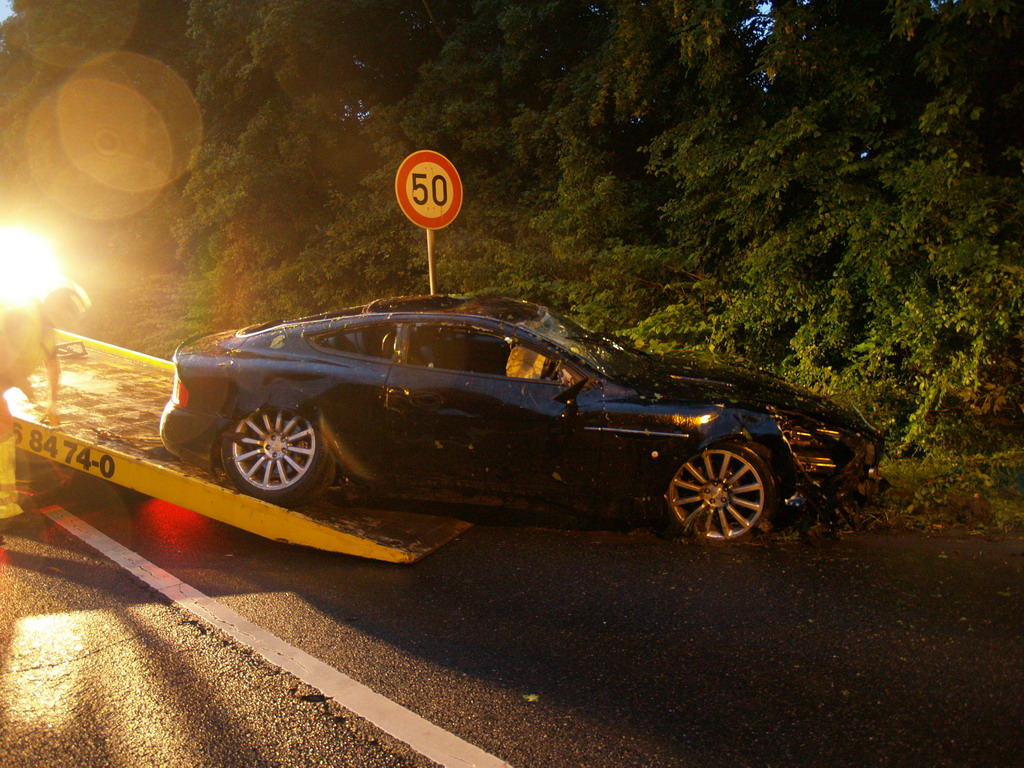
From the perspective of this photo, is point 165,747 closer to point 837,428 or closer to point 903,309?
point 837,428

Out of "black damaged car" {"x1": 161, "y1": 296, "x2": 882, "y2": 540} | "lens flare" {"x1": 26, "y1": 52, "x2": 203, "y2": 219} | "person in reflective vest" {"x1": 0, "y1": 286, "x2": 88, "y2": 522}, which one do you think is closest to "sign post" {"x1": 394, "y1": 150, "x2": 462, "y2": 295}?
"black damaged car" {"x1": 161, "y1": 296, "x2": 882, "y2": 540}

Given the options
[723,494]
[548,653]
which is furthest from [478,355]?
[548,653]

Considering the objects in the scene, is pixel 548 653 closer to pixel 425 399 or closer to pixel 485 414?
pixel 485 414

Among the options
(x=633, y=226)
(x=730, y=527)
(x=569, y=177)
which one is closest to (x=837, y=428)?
(x=730, y=527)

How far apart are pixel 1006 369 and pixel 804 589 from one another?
4.17 metres

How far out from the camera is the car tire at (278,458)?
5574 millimetres

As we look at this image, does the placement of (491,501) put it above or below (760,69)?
→ below

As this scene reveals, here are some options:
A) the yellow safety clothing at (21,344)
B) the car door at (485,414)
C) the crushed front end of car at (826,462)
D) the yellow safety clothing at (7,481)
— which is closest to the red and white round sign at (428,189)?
the car door at (485,414)

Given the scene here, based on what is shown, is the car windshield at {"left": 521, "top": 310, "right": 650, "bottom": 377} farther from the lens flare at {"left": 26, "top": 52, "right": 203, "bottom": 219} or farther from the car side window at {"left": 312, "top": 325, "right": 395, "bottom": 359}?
the lens flare at {"left": 26, "top": 52, "right": 203, "bottom": 219}

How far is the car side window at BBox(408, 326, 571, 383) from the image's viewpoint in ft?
17.6

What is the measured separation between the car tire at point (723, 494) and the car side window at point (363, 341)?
2.10 m

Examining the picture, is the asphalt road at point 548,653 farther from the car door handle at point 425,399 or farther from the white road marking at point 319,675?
the car door handle at point 425,399

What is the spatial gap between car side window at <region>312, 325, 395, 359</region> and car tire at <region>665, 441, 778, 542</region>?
2.10m

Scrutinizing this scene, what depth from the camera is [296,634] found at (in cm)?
400
